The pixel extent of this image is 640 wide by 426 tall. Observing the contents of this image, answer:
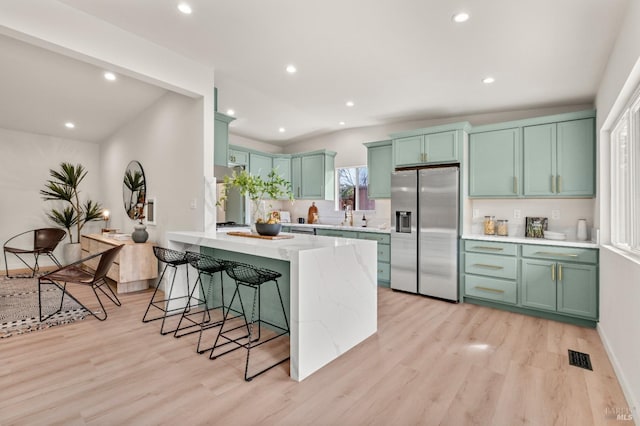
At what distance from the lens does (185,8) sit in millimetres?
2412

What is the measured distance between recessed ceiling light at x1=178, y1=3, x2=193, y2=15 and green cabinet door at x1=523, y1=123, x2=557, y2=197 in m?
3.86

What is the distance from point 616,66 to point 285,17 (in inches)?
105

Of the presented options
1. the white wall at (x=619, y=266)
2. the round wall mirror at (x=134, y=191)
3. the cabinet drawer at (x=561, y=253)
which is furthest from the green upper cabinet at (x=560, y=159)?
the round wall mirror at (x=134, y=191)

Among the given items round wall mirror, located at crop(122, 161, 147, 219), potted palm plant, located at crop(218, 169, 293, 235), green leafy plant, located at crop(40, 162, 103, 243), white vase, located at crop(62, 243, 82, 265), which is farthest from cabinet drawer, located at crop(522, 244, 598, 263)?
white vase, located at crop(62, 243, 82, 265)

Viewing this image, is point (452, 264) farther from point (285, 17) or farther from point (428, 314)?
point (285, 17)

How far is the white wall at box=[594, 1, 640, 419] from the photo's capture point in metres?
1.92

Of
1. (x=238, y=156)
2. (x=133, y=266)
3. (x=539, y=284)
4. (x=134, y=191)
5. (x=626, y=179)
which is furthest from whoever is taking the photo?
(x=238, y=156)

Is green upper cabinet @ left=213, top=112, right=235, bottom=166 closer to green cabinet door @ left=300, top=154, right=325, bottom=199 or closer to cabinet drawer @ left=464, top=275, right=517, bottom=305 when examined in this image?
green cabinet door @ left=300, top=154, right=325, bottom=199

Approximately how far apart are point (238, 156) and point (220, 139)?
173cm

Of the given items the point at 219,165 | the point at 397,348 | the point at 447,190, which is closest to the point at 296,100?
the point at 219,165

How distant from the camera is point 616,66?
2.47 meters

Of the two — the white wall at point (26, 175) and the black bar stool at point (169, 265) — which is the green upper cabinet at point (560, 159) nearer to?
the black bar stool at point (169, 265)

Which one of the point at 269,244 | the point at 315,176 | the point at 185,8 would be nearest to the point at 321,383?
the point at 269,244

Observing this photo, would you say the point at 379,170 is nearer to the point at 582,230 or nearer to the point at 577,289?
the point at 582,230
